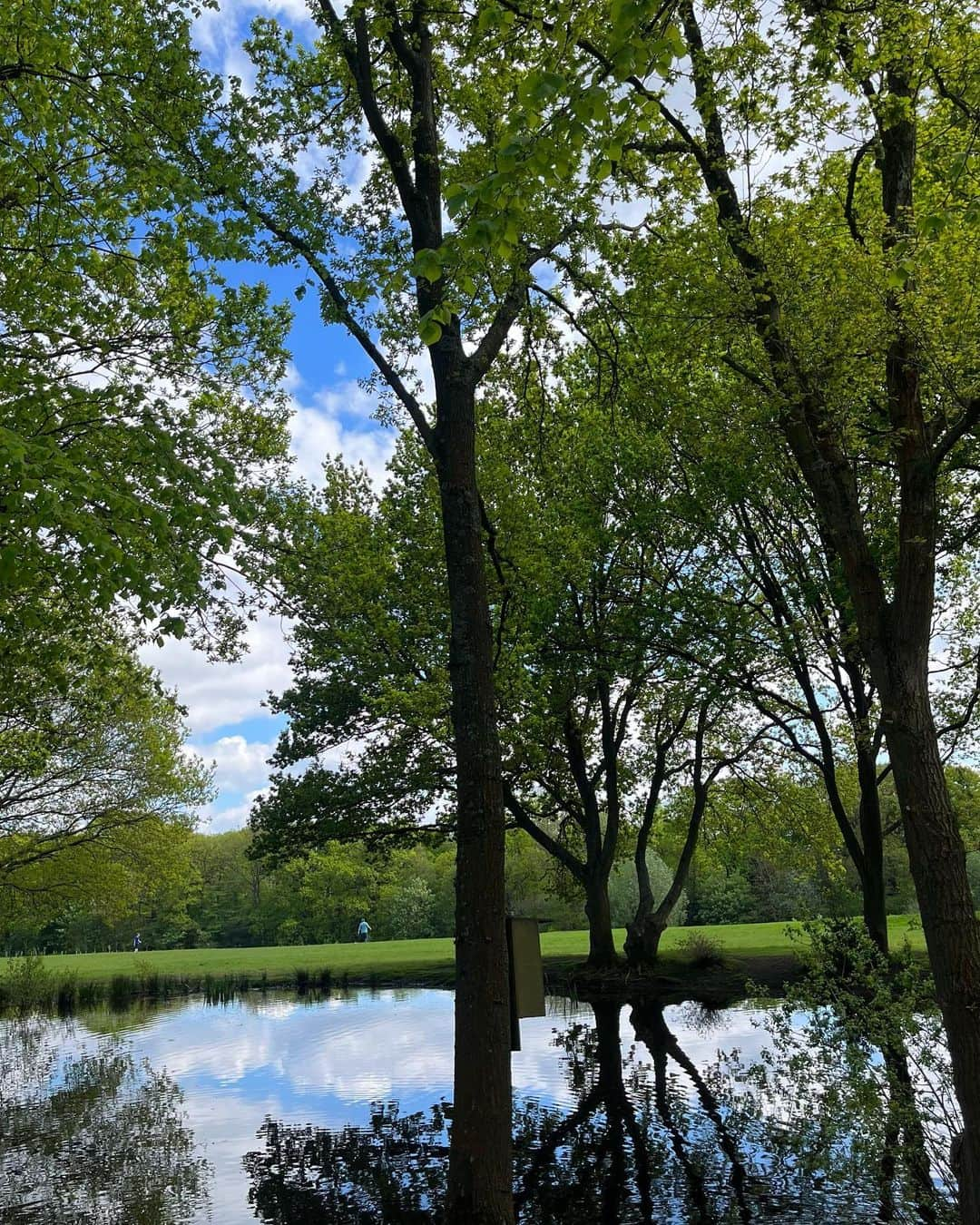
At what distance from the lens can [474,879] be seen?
6035mm

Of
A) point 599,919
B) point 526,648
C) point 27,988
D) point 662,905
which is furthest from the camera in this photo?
point 27,988

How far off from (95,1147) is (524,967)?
9234mm

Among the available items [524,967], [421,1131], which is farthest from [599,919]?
[524,967]

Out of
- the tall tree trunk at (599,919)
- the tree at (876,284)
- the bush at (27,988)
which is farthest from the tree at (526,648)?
the bush at (27,988)

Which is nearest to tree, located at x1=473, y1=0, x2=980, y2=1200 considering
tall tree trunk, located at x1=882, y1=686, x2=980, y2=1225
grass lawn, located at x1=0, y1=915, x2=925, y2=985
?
tall tree trunk, located at x1=882, y1=686, x2=980, y2=1225

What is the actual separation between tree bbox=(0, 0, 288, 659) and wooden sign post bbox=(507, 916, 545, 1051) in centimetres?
453

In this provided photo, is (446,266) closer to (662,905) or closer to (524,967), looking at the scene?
(524,967)

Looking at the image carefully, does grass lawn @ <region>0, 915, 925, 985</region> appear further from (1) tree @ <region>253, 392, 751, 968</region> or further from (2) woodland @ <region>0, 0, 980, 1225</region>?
(2) woodland @ <region>0, 0, 980, 1225</region>

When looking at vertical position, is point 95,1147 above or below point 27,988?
above

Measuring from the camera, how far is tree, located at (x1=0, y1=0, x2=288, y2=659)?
8195mm

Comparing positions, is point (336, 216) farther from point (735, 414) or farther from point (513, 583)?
point (513, 583)

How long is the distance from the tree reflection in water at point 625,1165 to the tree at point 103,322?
20.6ft

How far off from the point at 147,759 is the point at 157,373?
65.2 feet

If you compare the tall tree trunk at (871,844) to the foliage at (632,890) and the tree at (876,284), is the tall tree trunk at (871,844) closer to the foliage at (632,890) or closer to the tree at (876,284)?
the tree at (876,284)
